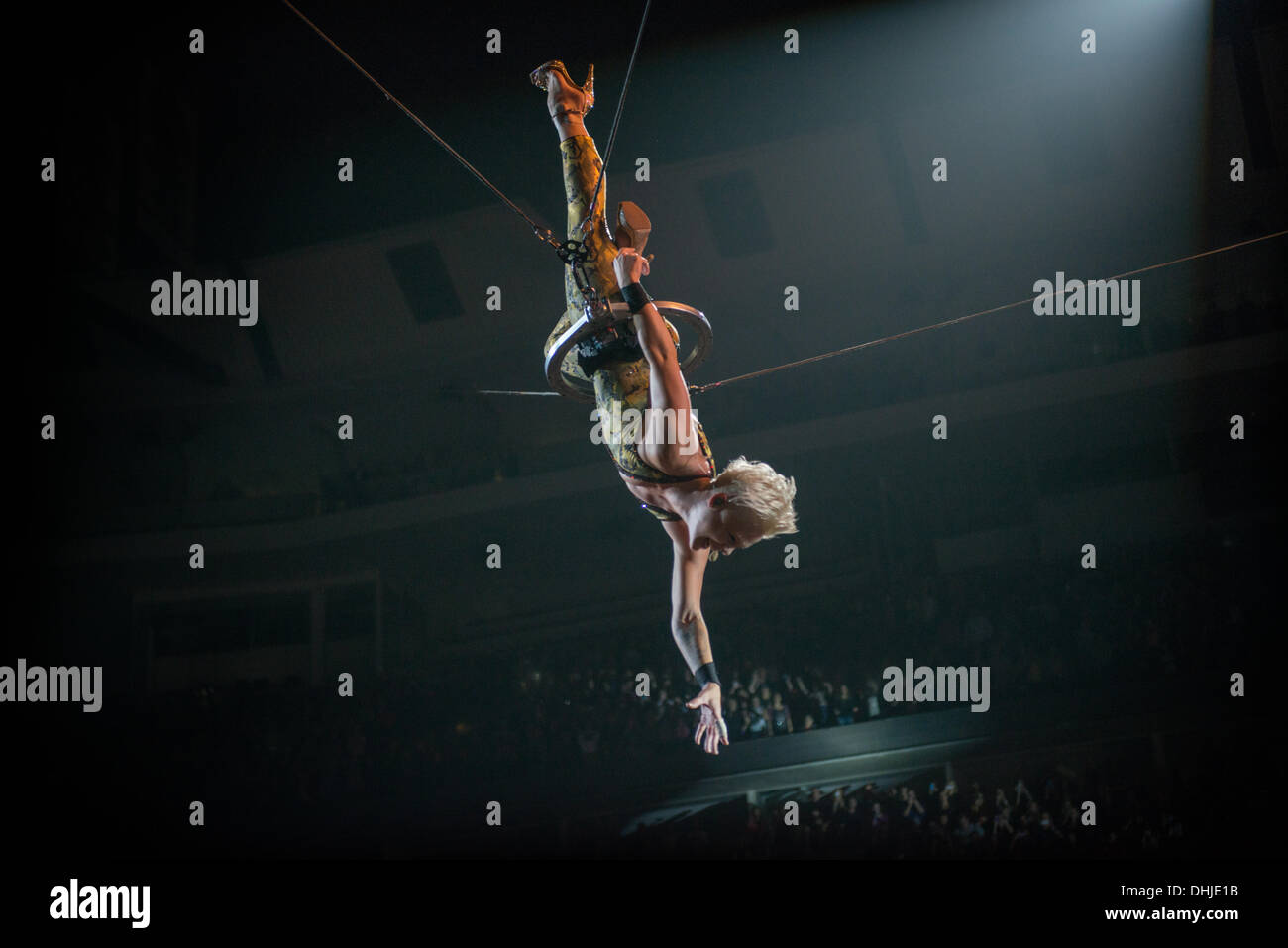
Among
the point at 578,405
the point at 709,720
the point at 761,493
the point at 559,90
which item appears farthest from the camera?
the point at 578,405

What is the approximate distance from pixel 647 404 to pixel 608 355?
272mm

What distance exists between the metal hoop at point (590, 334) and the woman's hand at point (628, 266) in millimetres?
114

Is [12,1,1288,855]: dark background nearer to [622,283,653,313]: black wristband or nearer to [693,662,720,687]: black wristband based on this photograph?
[693,662,720,687]: black wristband

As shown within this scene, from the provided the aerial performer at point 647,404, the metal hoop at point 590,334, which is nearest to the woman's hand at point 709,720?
the aerial performer at point 647,404

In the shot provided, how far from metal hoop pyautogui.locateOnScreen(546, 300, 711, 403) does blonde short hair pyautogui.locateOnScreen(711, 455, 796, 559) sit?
2.07 feet

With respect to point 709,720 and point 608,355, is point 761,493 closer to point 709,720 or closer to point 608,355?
point 608,355

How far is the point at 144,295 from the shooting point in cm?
1230

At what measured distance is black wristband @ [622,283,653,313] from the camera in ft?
14.2

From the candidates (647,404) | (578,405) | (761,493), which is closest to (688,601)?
(761,493)

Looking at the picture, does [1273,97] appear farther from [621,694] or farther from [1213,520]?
[621,694]

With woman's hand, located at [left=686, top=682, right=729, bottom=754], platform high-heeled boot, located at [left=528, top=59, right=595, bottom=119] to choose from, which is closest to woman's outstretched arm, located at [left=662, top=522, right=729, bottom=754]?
woman's hand, located at [left=686, top=682, right=729, bottom=754]

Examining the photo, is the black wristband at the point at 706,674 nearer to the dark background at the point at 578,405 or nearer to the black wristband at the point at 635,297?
the black wristband at the point at 635,297

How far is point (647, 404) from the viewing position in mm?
4824
